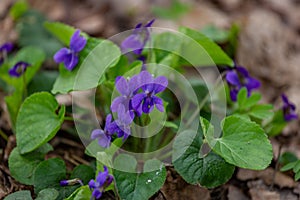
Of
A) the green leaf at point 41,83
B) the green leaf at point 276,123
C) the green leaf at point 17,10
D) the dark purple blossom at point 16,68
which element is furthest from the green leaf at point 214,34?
the green leaf at point 17,10

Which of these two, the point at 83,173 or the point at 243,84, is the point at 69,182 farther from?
the point at 243,84

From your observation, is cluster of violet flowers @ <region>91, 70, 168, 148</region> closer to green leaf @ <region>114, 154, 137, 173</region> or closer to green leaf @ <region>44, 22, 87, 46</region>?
green leaf @ <region>114, 154, 137, 173</region>

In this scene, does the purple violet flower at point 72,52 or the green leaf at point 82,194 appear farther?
the purple violet flower at point 72,52

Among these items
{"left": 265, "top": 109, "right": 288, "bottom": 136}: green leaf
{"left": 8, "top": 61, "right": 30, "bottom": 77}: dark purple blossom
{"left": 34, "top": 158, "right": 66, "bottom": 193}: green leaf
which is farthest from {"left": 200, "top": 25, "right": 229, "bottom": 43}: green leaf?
{"left": 34, "top": 158, "right": 66, "bottom": 193}: green leaf

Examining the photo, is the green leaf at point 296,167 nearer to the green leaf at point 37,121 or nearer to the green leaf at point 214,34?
the green leaf at point 37,121

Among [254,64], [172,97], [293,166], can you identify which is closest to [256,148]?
[293,166]

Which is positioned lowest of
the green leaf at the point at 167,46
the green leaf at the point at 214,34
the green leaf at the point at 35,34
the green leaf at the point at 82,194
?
the green leaf at the point at 214,34

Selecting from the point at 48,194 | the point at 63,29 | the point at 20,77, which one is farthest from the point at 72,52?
the point at 48,194
